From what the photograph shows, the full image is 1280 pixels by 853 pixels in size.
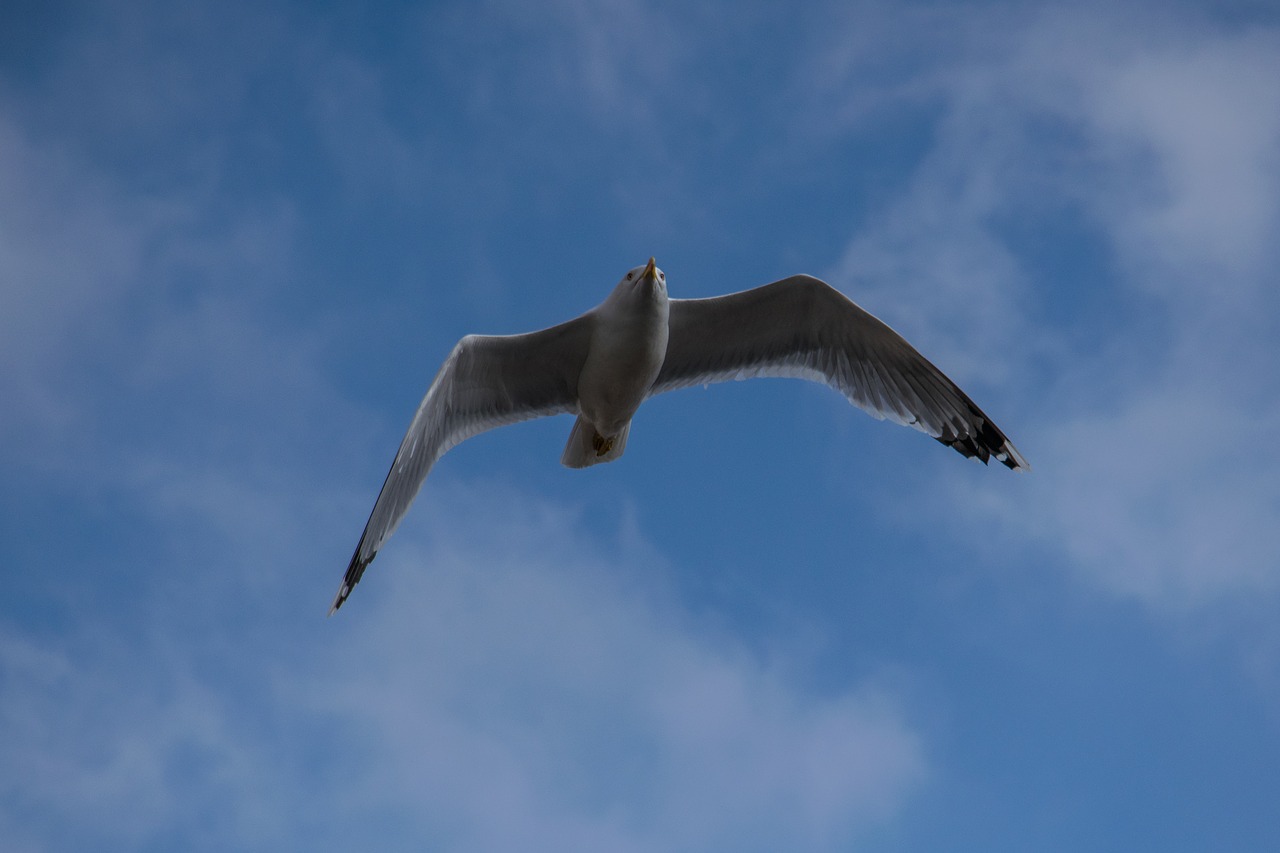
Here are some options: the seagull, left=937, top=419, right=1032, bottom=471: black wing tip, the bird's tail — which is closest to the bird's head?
the seagull

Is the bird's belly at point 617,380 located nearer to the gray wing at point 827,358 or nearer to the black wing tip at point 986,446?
the gray wing at point 827,358

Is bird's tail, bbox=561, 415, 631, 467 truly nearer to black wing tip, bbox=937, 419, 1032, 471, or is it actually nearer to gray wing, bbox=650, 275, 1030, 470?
gray wing, bbox=650, 275, 1030, 470

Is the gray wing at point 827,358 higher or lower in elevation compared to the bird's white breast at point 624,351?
higher

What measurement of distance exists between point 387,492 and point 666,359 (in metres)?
1.76

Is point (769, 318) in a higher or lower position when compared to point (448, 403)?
higher

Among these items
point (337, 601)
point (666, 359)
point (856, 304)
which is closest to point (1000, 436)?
point (856, 304)

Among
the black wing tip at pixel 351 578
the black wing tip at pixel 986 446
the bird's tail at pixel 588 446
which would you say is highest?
the black wing tip at pixel 986 446

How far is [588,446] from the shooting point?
7.57 metres

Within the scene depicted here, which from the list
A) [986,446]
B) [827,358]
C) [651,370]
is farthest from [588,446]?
[986,446]

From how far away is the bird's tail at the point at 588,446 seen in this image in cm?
755

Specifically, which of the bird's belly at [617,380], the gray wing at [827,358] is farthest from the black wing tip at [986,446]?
the bird's belly at [617,380]

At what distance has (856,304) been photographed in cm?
756

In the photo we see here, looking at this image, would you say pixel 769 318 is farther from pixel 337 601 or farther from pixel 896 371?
pixel 337 601

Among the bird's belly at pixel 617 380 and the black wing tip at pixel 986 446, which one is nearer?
the bird's belly at pixel 617 380
